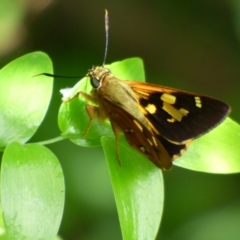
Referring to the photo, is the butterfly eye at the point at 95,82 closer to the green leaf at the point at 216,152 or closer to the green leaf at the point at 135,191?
the green leaf at the point at 135,191

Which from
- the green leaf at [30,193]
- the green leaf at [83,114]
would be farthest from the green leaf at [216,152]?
the green leaf at [30,193]

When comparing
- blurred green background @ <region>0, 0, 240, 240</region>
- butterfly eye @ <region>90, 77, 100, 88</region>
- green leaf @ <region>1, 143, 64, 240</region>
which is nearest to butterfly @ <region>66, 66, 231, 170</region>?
butterfly eye @ <region>90, 77, 100, 88</region>

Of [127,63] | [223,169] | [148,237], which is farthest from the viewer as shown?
[127,63]

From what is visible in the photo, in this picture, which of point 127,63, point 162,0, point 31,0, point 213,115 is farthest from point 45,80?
point 162,0

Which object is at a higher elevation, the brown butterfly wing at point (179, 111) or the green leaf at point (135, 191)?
the brown butterfly wing at point (179, 111)

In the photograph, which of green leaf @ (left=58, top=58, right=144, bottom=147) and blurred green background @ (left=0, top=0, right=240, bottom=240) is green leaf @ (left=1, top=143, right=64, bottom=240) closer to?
green leaf @ (left=58, top=58, right=144, bottom=147)

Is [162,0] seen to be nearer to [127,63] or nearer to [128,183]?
[127,63]
